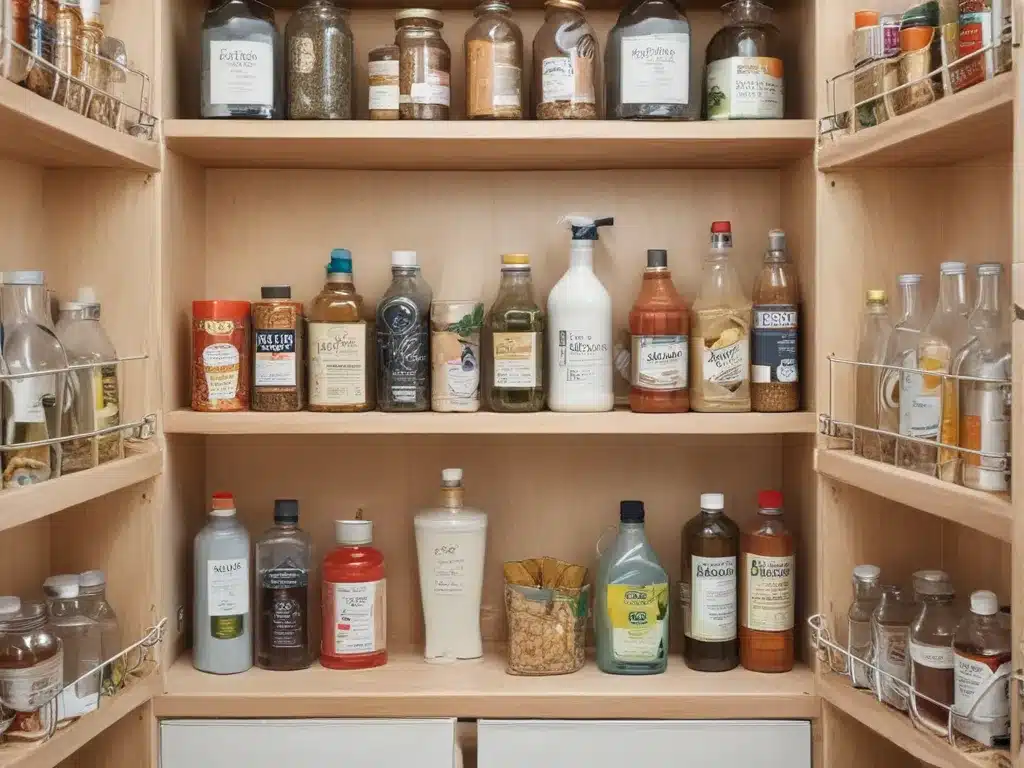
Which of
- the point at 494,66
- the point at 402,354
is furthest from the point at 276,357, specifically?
the point at 494,66

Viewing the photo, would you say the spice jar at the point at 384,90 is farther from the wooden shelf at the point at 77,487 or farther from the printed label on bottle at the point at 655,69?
the wooden shelf at the point at 77,487

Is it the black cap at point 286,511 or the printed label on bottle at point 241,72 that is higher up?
the printed label on bottle at point 241,72

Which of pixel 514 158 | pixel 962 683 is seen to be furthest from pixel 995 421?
pixel 514 158

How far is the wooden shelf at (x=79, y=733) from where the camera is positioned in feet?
4.08

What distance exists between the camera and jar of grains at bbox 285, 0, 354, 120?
5.39 ft

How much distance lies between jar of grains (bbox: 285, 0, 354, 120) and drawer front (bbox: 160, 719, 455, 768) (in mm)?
863

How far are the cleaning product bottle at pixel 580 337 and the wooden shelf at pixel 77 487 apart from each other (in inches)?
22.8

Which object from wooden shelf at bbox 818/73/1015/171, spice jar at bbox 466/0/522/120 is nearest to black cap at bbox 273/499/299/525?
spice jar at bbox 466/0/522/120

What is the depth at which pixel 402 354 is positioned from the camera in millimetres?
1680

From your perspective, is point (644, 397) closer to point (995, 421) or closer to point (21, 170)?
point (995, 421)

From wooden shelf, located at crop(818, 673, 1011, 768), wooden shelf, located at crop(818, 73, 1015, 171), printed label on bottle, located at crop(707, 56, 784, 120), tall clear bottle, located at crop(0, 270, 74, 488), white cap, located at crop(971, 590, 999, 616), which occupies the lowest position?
wooden shelf, located at crop(818, 673, 1011, 768)

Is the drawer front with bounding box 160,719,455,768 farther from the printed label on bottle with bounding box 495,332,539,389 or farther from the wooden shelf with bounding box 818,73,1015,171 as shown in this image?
the wooden shelf with bounding box 818,73,1015,171

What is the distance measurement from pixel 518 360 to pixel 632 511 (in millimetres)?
282

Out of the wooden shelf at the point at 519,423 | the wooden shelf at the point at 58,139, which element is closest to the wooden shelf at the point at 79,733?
the wooden shelf at the point at 519,423
